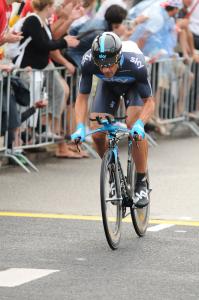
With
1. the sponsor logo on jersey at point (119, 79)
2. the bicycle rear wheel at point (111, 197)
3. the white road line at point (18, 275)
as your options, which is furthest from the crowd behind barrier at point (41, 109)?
the white road line at point (18, 275)

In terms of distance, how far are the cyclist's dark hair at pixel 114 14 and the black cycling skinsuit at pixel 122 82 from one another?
205 inches

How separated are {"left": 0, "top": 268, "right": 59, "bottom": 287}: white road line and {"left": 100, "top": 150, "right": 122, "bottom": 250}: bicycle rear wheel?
913mm

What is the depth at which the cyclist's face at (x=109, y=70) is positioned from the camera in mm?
9094

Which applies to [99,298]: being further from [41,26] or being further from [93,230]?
[41,26]

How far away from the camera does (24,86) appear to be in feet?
44.1

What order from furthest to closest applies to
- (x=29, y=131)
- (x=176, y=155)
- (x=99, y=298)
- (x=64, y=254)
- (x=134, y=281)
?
(x=176, y=155) < (x=29, y=131) < (x=64, y=254) < (x=134, y=281) < (x=99, y=298)

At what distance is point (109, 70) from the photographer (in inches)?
359

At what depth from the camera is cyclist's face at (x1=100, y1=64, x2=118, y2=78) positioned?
29.8 ft

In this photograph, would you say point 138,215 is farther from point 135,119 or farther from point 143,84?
point 143,84

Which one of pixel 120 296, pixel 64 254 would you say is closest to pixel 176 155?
pixel 64 254

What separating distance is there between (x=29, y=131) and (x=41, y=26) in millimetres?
1362

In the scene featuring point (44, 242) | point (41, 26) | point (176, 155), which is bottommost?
point (176, 155)

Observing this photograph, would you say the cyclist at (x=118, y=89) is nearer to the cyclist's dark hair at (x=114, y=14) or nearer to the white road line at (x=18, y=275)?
the white road line at (x=18, y=275)

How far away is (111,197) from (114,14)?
6298 millimetres
